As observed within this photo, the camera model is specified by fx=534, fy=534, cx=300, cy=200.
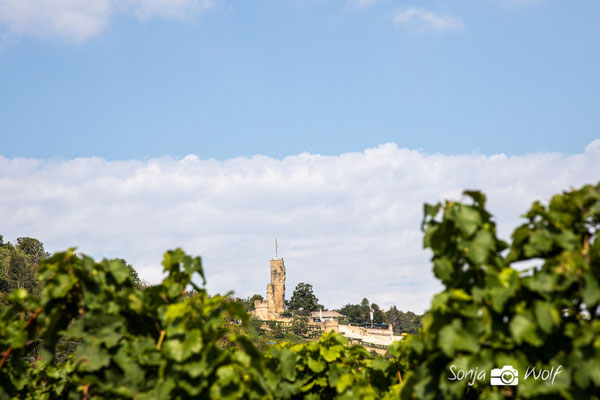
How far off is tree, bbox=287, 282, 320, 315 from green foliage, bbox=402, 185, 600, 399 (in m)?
133

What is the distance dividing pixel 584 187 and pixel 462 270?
90 centimetres

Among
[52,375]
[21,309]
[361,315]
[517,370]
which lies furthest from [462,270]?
[361,315]

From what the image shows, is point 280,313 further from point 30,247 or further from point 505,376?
point 505,376

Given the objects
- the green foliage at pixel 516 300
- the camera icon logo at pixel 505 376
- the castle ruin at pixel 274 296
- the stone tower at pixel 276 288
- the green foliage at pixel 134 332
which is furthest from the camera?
the stone tower at pixel 276 288

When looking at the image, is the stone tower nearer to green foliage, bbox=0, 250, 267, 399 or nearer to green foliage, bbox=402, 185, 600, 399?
green foliage, bbox=0, 250, 267, 399

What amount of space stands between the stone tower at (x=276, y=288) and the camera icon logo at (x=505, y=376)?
4735 inches

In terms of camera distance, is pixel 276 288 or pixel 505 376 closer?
pixel 505 376

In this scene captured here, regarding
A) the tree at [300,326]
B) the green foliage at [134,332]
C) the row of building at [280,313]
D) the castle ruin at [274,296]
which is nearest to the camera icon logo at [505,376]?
the green foliage at [134,332]

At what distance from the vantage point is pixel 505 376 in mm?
3301

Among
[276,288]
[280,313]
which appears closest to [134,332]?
[280,313]

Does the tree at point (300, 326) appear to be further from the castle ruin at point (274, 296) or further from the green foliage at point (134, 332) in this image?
the green foliage at point (134, 332)

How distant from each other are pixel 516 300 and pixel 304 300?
13458cm

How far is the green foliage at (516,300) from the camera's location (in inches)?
118

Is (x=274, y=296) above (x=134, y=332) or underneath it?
underneath
